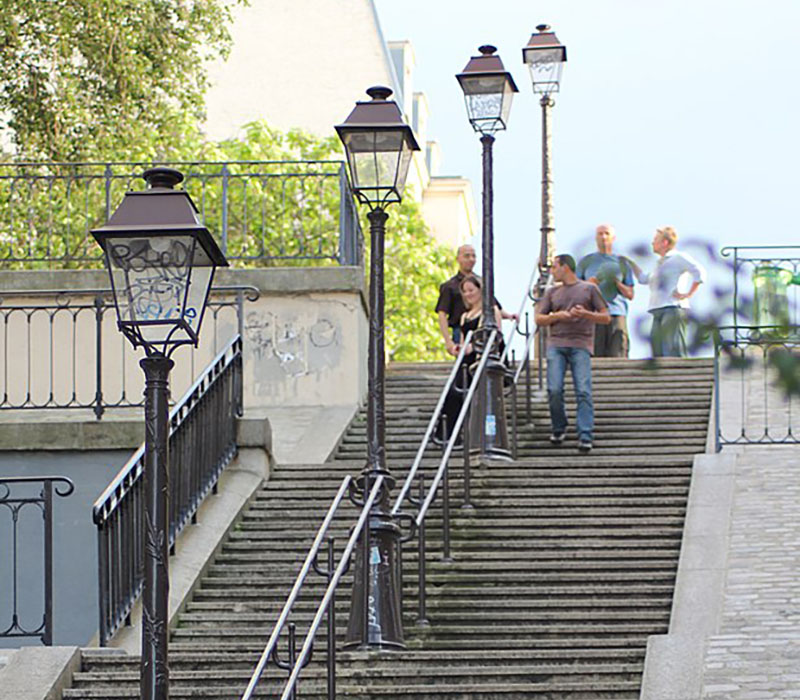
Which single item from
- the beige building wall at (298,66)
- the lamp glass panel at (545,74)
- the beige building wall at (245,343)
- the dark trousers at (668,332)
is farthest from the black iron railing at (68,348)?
the beige building wall at (298,66)

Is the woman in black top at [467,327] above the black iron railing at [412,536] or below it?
above

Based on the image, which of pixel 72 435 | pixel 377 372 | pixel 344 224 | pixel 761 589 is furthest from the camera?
pixel 344 224

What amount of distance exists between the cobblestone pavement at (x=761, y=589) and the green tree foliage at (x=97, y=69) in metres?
13.3

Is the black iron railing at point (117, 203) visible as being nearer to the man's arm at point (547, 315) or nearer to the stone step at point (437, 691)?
the man's arm at point (547, 315)

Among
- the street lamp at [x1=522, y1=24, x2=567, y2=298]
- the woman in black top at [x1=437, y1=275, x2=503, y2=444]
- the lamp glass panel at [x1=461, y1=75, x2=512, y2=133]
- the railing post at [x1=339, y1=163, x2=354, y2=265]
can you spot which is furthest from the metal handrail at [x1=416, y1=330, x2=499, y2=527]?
the street lamp at [x1=522, y1=24, x2=567, y2=298]

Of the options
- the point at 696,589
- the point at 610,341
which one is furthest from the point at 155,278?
the point at 610,341

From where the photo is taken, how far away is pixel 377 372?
1249 centimetres

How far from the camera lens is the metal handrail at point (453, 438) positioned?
13125mm

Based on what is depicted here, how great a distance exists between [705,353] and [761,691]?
695cm

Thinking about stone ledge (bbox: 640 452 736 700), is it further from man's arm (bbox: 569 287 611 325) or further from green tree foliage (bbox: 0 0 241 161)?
green tree foliage (bbox: 0 0 241 161)

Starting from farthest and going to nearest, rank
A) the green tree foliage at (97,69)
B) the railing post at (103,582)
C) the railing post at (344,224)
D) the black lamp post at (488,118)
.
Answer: the green tree foliage at (97,69)
the railing post at (344,224)
the black lamp post at (488,118)
the railing post at (103,582)

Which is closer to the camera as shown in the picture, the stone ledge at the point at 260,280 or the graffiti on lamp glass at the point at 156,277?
the graffiti on lamp glass at the point at 156,277

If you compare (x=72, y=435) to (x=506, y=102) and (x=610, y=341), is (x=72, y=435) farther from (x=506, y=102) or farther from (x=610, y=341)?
(x=610, y=341)

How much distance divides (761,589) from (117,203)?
18.0 meters
